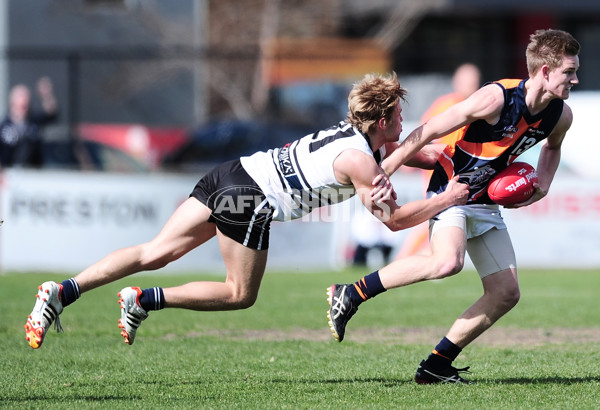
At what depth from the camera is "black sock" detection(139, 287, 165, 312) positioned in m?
5.89

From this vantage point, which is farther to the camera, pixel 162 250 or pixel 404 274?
pixel 162 250

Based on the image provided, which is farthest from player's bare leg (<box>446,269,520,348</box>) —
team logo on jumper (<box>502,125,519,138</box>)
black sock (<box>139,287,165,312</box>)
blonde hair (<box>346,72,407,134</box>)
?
black sock (<box>139,287,165,312</box>)

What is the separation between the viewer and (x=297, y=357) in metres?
7.03

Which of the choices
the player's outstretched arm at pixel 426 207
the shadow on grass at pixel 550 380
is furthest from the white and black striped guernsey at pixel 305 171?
the shadow on grass at pixel 550 380

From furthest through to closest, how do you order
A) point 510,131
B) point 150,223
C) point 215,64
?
point 215,64
point 150,223
point 510,131

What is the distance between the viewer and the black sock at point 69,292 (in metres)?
5.94

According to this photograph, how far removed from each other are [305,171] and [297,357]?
70.3 inches

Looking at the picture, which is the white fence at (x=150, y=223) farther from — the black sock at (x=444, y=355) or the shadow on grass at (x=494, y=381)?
the black sock at (x=444, y=355)

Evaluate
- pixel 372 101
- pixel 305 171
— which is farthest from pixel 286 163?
pixel 372 101

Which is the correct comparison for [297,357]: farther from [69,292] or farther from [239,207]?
[69,292]

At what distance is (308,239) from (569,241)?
3.59 metres

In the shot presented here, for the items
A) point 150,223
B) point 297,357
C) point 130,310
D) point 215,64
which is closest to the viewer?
point 130,310

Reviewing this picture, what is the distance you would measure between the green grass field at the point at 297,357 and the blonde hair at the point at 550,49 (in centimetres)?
187

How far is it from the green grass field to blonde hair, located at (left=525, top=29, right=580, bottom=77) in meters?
1.87
